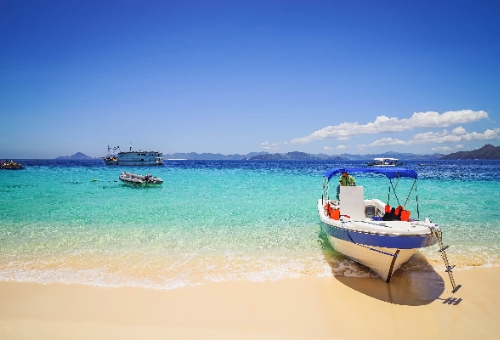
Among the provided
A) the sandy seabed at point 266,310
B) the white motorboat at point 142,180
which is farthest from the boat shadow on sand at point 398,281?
the white motorboat at point 142,180

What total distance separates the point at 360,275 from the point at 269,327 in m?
3.25

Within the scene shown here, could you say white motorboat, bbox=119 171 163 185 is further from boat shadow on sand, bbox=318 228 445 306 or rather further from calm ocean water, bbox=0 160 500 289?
boat shadow on sand, bbox=318 228 445 306

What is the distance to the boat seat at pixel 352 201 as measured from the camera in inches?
362

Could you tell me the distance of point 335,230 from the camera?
25.0ft

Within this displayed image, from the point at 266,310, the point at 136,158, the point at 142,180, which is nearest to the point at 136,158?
the point at 136,158

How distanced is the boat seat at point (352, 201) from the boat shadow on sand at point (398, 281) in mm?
1557

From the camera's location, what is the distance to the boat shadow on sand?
6215mm

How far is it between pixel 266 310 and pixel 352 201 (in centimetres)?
504

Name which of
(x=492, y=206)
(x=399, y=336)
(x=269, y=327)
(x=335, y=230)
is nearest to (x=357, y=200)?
(x=335, y=230)

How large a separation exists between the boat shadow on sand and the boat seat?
156cm

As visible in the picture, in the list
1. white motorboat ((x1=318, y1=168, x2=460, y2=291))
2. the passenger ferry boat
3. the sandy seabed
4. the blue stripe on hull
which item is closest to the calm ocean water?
the sandy seabed

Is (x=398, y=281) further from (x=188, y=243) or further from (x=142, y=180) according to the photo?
(x=142, y=180)

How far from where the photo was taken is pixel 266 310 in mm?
5727

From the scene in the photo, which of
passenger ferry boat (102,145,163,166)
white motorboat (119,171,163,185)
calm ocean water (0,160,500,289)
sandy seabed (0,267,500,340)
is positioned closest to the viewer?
sandy seabed (0,267,500,340)
